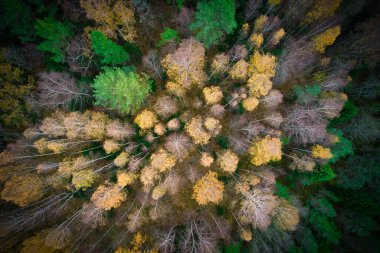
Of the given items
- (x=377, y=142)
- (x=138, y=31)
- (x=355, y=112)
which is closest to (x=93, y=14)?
(x=138, y=31)

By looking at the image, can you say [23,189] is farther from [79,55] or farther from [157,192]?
[79,55]

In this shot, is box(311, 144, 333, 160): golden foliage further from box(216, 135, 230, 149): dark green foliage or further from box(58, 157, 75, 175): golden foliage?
box(58, 157, 75, 175): golden foliage

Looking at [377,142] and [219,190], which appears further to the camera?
[377,142]

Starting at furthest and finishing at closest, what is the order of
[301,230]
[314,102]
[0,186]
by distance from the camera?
1. [301,230]
2. [314,102]
3. [0,186]

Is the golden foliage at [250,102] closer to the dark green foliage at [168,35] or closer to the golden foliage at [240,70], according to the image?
the golden foliage at [240,70]

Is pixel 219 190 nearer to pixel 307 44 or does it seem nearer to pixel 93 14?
pixel 307 44

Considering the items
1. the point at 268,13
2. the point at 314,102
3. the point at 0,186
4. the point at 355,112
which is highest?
the point at 268,13

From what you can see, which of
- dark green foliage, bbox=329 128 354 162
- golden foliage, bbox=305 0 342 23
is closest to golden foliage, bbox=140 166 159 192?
dark green foliage, bbox=329 128 354 162

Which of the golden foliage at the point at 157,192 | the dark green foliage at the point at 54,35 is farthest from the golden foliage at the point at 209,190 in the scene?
the dark green foliage at the point at 54,35
